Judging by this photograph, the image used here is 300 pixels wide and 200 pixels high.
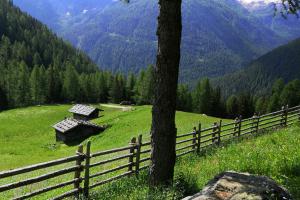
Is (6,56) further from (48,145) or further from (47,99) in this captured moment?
(48,145)

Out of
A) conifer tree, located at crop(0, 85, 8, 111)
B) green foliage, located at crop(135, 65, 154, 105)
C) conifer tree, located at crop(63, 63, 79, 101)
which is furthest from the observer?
conifer tree, located at crop(63, 63, 79, 101)

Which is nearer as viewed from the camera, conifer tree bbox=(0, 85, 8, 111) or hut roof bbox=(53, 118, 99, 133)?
hut roof bbox=(53, 118, 99, 133)

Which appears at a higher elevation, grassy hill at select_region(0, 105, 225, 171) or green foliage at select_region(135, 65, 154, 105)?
green foliage at select_region(135, 65, 154, 105)

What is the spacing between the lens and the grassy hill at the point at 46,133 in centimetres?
4784

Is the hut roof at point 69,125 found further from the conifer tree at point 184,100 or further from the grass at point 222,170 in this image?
the conifer tree at point 184,100

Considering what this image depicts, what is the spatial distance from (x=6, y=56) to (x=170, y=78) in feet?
634

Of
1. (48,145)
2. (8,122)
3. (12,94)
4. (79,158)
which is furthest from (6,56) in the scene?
(79,158)

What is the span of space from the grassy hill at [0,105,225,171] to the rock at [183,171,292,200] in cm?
3353

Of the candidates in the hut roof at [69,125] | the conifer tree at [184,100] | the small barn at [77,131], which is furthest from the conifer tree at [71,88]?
the small barn at [77,131]

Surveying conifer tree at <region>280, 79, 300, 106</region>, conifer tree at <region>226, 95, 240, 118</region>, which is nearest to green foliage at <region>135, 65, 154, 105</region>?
conifer tree at <region>226, 95, 240, 118</region>

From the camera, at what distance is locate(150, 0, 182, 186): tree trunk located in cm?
1252

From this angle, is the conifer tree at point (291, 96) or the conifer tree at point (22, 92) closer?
the conifer tree at point (291, 96)

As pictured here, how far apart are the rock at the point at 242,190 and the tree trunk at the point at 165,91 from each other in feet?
13.2

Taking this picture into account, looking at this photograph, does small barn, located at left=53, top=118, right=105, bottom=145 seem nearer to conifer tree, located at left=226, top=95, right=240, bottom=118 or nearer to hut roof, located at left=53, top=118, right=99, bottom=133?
hut roof, located at left=53, top=118, right=99, bottom=133
